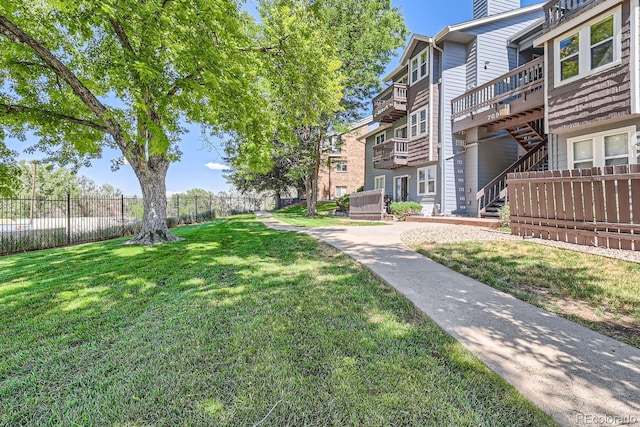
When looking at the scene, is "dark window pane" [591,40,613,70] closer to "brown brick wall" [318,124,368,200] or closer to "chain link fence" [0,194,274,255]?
"chain link fence" [0,194,274,255]

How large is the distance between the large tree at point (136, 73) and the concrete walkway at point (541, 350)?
560 centimetres

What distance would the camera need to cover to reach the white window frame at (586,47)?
7738mm

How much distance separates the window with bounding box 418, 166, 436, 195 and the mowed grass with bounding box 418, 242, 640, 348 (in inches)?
351

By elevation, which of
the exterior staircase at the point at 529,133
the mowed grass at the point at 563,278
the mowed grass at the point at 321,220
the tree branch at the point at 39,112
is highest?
the exterior staircase at the point at 529,133

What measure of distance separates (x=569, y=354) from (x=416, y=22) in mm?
24220

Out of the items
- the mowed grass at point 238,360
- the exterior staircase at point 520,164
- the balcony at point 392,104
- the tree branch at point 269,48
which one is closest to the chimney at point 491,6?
the balcony at point 392,104

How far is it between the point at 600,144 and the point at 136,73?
12058mm

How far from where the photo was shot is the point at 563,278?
4.26m

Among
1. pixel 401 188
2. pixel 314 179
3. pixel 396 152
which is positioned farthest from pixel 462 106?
pixel 314 179

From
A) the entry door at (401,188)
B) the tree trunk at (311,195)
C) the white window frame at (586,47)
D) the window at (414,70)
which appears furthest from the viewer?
the tree trunk at (311,195)

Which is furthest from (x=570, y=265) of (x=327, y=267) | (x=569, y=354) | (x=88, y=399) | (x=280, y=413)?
(x=88, y=399)

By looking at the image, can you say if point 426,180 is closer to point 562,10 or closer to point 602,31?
point 562,10

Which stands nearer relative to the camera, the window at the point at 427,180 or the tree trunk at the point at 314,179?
the window at the point at 427,180

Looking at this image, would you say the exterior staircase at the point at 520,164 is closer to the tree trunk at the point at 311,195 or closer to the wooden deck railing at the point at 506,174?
the wooden deck railing at the point at 506,174
